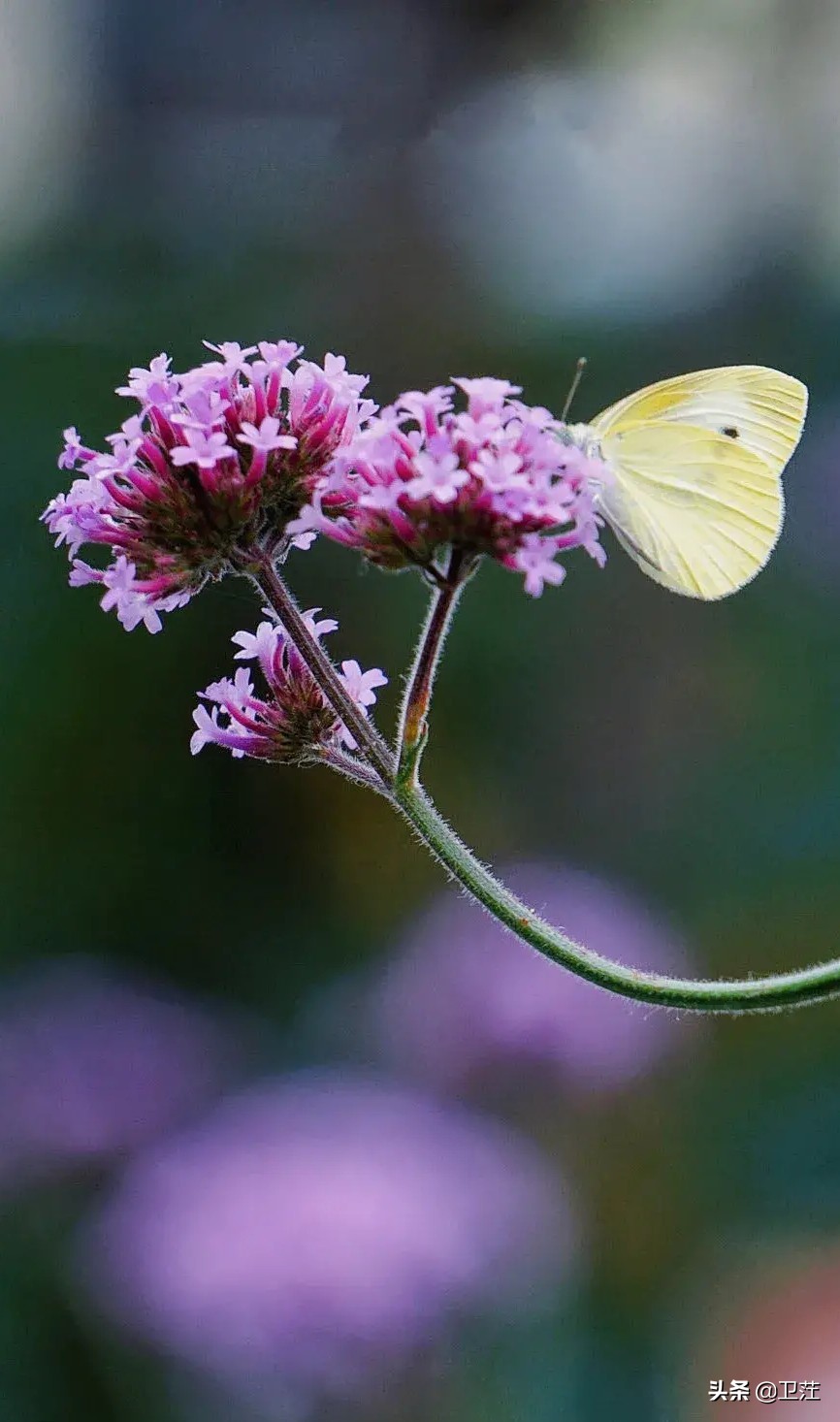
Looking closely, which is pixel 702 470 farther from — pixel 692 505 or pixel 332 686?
pixel 332 686

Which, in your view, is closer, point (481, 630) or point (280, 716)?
point (280, 716)

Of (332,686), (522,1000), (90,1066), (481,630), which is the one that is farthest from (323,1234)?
(481,630)

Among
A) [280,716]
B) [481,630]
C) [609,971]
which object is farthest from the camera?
[481,630]

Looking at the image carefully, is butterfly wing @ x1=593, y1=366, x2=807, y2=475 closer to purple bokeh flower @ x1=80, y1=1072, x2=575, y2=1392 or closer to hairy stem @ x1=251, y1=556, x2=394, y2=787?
hairy stem @ x1=251, y1=556, x2=394, y2=787

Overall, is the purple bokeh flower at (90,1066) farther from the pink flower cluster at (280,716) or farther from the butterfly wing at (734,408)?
the butterfly wing at (734,408)

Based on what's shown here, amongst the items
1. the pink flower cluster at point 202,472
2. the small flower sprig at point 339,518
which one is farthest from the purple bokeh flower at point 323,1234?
the pink flower cluster at point 202,472

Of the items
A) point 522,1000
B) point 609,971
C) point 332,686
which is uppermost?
point 332,686

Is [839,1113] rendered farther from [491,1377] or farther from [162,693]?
[162,693]
